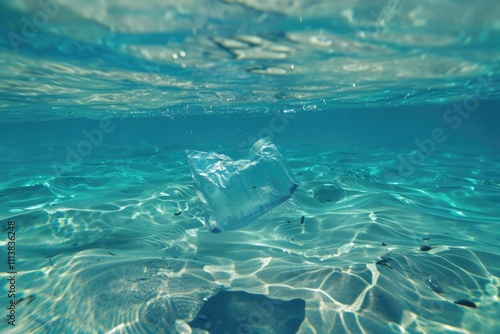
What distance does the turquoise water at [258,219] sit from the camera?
437 cm

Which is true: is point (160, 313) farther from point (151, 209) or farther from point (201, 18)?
point (201, 18)

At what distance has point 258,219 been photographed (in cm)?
924

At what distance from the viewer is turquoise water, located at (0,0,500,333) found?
4371mm

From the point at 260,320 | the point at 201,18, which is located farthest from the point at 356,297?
the point at 201,18

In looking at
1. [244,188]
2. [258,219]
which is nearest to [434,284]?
[244,188]

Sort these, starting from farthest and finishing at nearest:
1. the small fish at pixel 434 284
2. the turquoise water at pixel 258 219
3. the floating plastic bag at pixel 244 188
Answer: the floating plastic bag at pixel 244 188
the small fish at pixel 434 284
the turquoise water at pixel 258 219

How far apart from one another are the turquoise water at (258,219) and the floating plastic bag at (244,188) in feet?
2.60

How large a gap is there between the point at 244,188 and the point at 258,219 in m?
3.84

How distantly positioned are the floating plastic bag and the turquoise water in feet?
2.60

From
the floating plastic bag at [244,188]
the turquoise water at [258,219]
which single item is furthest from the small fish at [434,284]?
the floating plastic bag at [244,188]

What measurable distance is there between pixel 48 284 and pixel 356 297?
5.52m

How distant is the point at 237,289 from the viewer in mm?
4824

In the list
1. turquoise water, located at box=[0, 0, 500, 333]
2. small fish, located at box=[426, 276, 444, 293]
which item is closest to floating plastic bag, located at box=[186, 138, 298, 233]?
turquoise water, located at box=[0, 0, 500, 333]

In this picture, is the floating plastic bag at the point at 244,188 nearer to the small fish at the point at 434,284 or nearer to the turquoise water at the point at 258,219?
the turquoise water at the point at 258,219
